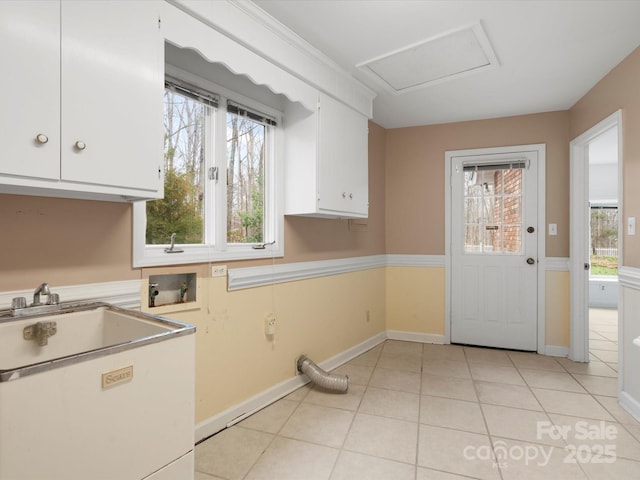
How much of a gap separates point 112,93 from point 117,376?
100cm

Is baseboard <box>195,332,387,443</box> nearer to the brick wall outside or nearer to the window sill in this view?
the window sill

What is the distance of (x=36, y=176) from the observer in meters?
1.17

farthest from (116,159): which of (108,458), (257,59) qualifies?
(257,59)

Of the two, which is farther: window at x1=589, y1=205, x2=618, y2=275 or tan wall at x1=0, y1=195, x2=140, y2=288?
window at x1=589, y1=205, x2=618, y2=275

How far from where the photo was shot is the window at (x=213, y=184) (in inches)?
79.2

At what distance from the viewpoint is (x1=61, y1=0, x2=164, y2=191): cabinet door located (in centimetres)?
125

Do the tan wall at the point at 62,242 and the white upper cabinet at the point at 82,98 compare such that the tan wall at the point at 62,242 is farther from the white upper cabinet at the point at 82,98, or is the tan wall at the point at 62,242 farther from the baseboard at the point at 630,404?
the baseboard at the point at 630,404

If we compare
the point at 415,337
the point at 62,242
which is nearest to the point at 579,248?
the point at 415,337

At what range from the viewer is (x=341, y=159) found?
288 cm

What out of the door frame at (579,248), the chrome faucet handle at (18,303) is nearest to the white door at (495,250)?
the door frame at (579,248)

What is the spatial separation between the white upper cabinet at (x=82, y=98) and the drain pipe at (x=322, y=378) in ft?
5.88

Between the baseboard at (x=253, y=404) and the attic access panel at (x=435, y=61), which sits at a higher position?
the attic access panel at (x=435, y=61)

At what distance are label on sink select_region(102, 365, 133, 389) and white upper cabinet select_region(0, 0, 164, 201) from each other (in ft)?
2.16

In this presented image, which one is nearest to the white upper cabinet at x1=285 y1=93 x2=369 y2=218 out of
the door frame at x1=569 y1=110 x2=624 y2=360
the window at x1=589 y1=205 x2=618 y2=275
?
the door frame at x1=569 y1=110 x2=624 y2=360
